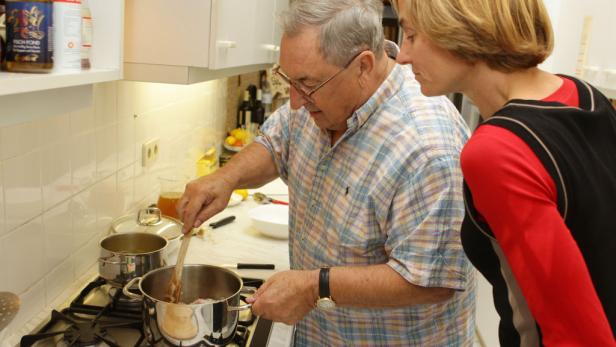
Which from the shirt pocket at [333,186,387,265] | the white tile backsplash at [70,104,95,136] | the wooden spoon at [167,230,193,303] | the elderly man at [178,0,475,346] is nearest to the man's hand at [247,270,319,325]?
the elderly man at [178,0,475,346]

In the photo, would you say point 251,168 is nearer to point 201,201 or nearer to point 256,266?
point 201,201

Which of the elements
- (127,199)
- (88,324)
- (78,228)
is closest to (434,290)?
(88,324)

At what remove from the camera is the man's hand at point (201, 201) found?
1.51 meters

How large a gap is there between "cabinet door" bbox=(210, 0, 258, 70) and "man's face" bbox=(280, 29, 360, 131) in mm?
266

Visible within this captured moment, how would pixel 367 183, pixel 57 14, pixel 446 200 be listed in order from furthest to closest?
pixel 367 183, pixel 446 200, pixel 57 14

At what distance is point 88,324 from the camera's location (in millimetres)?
1378

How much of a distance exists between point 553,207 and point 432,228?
1.28 ft

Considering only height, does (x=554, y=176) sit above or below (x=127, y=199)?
above

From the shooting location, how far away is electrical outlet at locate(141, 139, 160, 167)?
2061 millimetres

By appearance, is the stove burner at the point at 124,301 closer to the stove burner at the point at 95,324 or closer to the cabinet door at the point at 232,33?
the stove burner at the point at 95,324

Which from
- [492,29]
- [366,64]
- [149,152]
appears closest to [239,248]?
[149,152]

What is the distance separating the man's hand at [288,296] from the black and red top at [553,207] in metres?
0.45

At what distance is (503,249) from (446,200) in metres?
0.33

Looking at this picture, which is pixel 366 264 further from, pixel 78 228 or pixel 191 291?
pixel 78 228
